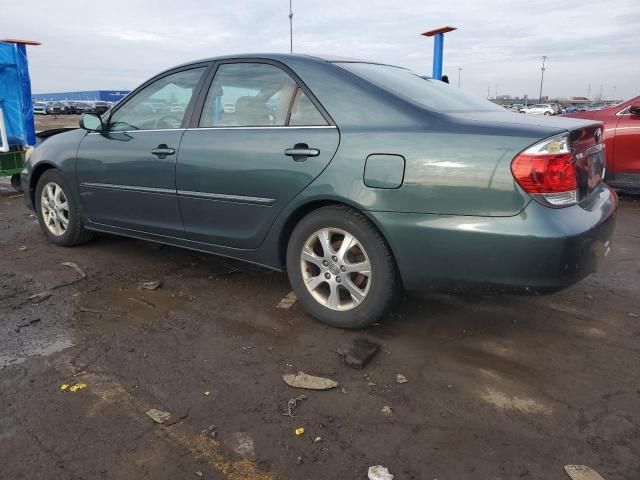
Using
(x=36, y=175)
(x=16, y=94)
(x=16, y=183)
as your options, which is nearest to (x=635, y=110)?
(x=36, y=175)

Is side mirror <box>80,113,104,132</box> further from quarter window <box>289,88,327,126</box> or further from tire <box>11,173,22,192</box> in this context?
tire <box>11,173,22,192</box>

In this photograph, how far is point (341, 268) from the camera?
305 cm

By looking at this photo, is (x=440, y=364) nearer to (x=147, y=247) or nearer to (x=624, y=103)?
(x=147, y=247)

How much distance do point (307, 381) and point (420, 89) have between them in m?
1.91

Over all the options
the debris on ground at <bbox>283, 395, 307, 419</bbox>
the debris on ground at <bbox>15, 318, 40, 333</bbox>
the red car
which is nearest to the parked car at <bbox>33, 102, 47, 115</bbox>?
the red car

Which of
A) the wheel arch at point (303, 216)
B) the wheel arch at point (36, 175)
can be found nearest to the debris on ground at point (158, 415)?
the wheel arch at point (303, 216)

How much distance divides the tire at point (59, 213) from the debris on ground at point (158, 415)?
9.18ft

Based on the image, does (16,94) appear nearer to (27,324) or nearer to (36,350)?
(27,324)

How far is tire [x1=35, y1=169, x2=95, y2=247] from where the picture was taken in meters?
4.61

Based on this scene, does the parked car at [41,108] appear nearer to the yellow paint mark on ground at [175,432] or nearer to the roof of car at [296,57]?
the roof of car at [296,57]

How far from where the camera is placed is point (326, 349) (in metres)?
2.93

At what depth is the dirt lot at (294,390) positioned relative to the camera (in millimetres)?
2037

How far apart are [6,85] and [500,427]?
31.2 ft

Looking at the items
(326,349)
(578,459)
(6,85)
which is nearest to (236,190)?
(326,349)
